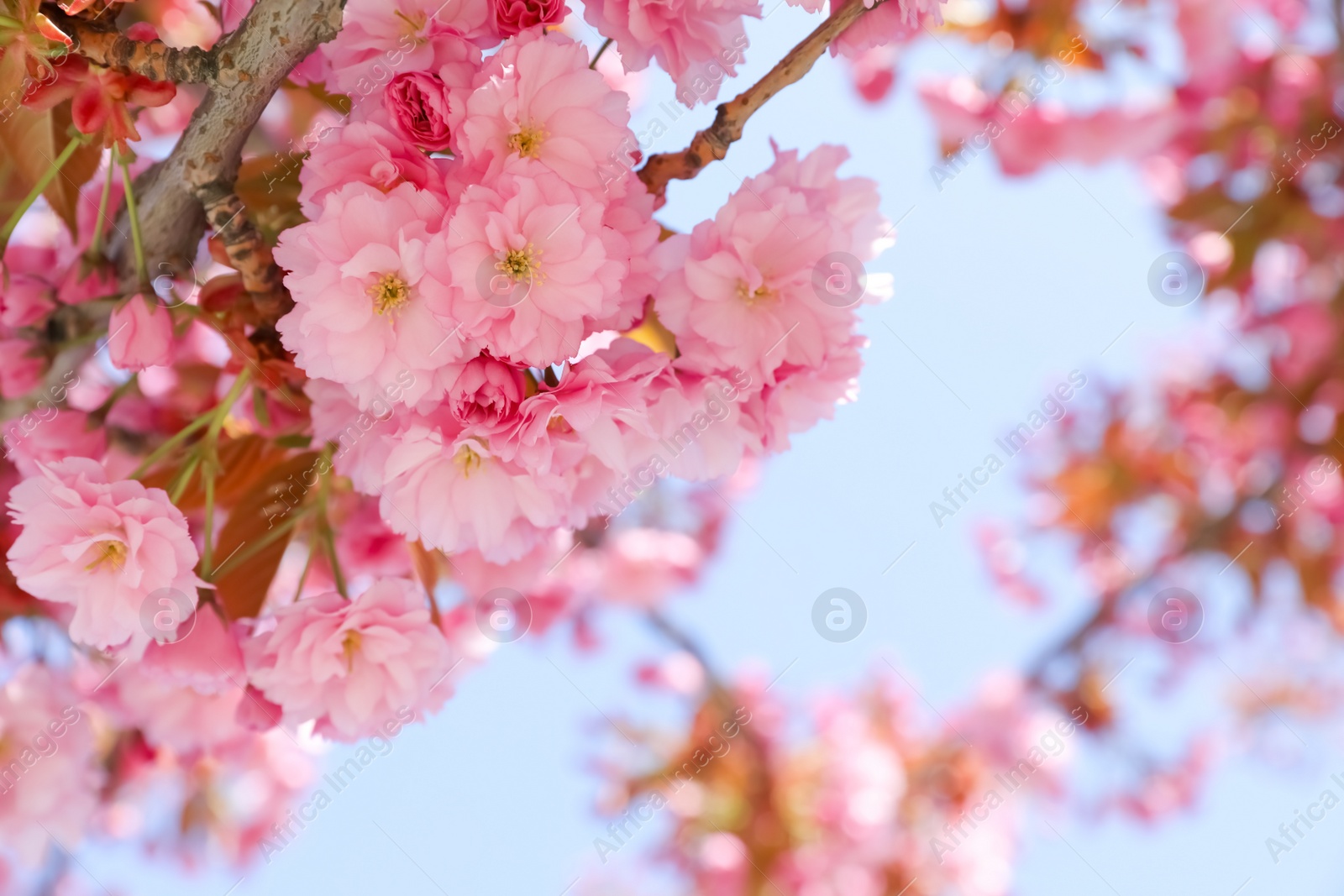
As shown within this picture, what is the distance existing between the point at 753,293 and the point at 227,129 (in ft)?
1.32

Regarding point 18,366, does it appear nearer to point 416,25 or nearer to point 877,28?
point 416,25

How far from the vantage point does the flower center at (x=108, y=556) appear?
0.70 metres

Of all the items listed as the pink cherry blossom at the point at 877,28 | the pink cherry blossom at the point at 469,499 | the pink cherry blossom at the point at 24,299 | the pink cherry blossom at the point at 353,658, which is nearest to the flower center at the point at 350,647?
the pink cherry blossom at the point at 353,658

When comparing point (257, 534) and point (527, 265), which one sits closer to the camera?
point (527, 265)

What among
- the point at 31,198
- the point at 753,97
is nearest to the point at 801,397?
the point at 753,97

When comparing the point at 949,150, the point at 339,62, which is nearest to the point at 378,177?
the point at 339,62

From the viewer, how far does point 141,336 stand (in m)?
0.74

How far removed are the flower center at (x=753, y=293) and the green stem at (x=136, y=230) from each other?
1.51ft

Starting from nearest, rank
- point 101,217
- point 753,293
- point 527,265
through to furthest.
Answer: point 527,265 < point 753,293 < point 101,217

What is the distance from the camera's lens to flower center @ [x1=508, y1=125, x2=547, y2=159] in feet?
2.02

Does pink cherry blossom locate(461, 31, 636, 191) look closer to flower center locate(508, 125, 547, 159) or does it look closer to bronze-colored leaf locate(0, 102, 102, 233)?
flower center locate(508, 125, 547, 159)

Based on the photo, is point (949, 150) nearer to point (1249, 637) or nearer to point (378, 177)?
point (378, 177)

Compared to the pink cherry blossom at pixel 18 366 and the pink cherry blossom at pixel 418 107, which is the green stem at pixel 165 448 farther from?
the pink cherry blossom at pixel 418 107

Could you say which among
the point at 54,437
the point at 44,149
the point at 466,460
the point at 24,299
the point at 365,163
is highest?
the point at 365,163
